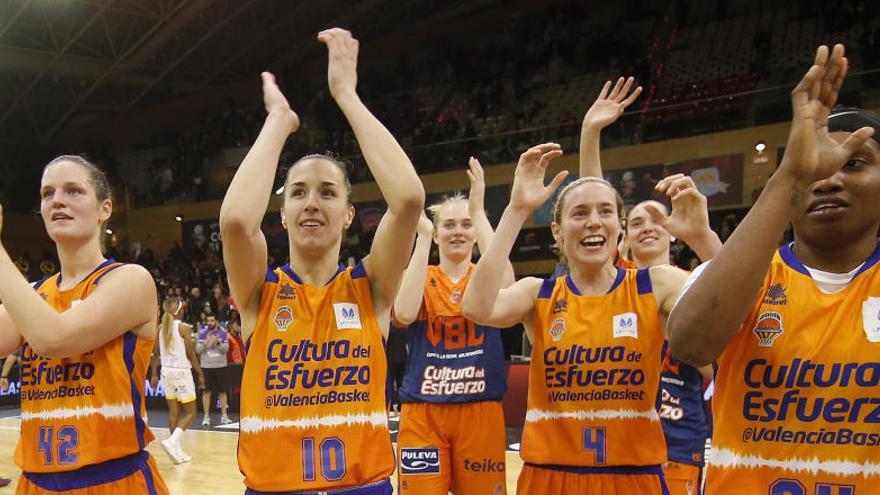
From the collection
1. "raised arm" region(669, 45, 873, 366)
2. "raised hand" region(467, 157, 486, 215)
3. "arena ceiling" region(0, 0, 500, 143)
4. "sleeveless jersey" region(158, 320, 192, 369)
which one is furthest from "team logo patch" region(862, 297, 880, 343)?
"arena ceiling" region(0, 0, 500, 143)

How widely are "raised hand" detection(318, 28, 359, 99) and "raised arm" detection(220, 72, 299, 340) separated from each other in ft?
0.70

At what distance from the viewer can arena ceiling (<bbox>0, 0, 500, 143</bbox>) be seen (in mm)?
17906

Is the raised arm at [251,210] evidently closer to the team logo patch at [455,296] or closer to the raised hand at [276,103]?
the raised hand at [276,103]

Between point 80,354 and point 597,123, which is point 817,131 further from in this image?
point 80,354

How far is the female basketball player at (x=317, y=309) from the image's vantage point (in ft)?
7.82

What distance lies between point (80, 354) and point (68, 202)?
2.01 feet

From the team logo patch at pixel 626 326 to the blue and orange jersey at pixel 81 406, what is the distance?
6.22 ft

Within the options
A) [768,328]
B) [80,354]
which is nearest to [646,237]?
[768,328]

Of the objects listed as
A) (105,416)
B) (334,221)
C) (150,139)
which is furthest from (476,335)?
(150,139)

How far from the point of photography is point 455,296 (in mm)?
4355

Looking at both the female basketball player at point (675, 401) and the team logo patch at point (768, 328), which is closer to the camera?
the team logo patch at point (768, 328)

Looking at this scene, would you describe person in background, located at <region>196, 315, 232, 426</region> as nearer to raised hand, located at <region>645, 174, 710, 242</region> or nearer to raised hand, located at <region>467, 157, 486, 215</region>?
raised hand, located at <region>467, 157, 486, 215</region>

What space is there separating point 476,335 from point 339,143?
14.2 m

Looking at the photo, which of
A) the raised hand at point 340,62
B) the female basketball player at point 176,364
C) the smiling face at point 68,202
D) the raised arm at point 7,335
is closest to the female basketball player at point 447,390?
the raised hand at point 340,62
